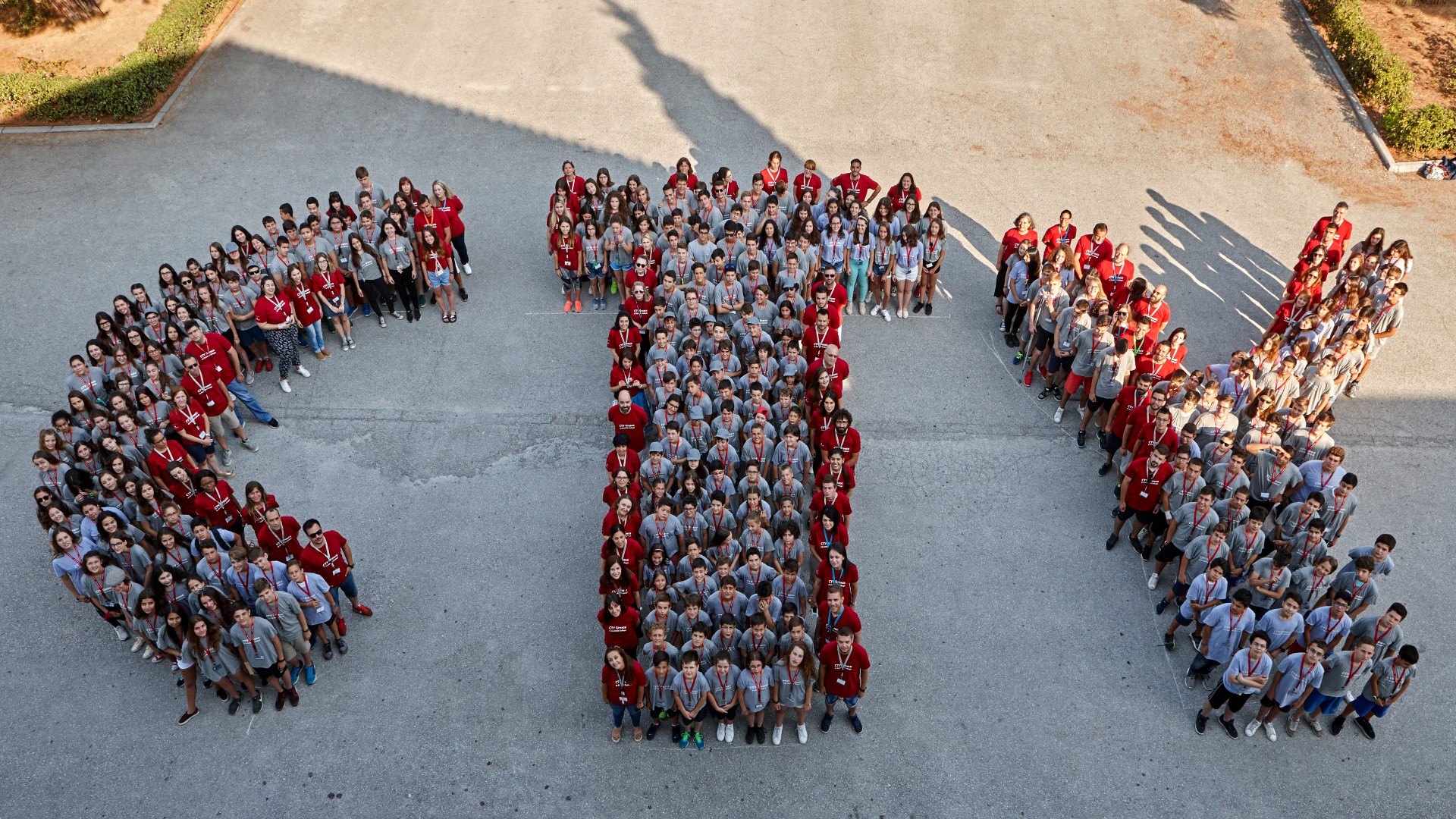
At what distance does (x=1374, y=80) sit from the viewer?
59.1 ft

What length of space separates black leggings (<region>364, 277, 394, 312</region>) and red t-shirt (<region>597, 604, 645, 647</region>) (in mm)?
7127

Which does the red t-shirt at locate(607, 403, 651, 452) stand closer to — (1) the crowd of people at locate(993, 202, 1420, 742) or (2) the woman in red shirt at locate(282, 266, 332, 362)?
(2) the woman in red shirt at locate(282, 266, 332, 362)

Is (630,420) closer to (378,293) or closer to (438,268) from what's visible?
(438,268)

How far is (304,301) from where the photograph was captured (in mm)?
12656

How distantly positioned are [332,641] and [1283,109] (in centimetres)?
1870

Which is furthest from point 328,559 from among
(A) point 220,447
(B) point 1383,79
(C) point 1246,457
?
(B) point 1383,79

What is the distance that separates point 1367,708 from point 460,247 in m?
12.5

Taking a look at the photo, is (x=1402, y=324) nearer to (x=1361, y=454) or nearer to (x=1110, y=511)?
(x=1361, y=454)

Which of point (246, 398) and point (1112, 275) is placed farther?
point (1112, 275)

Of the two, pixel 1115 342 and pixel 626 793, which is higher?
pixel 1115 342

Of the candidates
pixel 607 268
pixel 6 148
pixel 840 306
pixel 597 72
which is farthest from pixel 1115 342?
pixel 6 148

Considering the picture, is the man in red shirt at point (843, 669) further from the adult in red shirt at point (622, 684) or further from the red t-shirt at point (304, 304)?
the red t-shirt at point (304, 304)

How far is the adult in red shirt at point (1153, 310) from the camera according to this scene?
1155 cm

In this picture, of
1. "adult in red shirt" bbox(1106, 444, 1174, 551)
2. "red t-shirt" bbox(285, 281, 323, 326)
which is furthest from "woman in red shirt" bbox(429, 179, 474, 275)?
"adult in red shirt" bbox(1106, 444, 1174, 551)
